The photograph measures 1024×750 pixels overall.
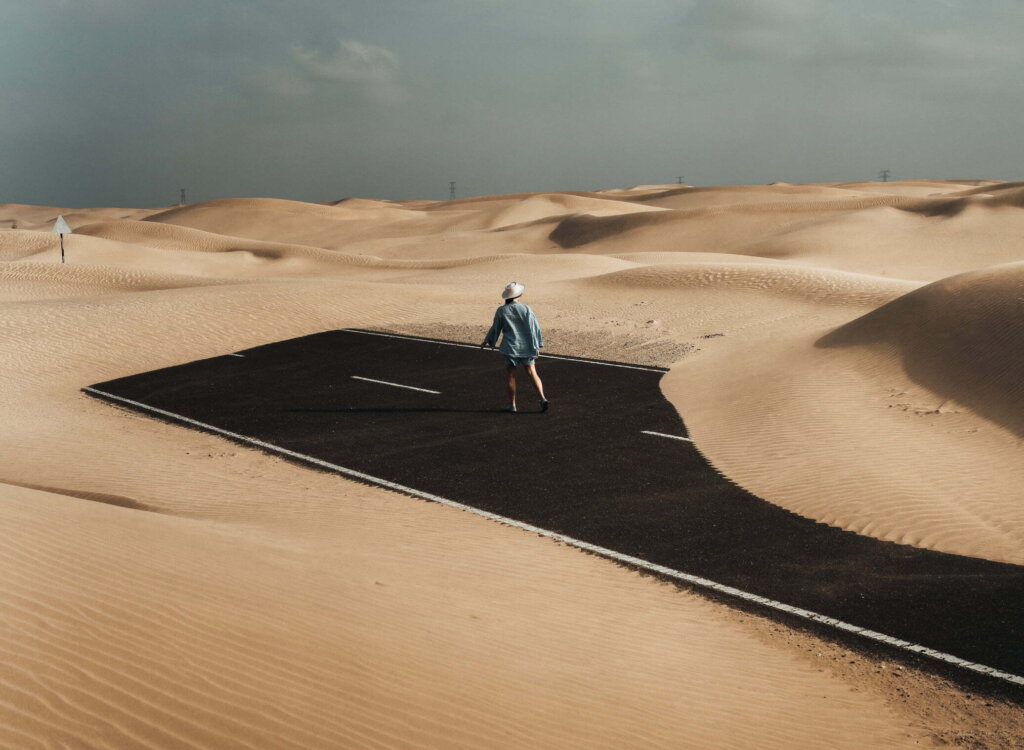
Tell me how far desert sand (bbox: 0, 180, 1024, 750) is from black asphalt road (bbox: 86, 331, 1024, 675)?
0.54 m

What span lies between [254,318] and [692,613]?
19898 mm

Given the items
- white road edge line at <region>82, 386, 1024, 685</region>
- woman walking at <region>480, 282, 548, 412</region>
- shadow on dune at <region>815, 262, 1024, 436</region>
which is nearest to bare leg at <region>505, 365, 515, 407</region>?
woman walking at <region>480, 282, 548, 412</region>

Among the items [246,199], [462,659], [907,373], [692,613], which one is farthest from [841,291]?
[246,199]

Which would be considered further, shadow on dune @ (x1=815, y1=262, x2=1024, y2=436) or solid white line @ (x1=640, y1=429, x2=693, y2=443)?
shadow on dune @ (x1=815, y1=262, x2=1024, y2=436)

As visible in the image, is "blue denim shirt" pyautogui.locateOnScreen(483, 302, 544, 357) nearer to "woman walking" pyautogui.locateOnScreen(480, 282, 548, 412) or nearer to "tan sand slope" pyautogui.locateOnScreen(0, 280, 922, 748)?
"woman walking" pyautogui.locateOnScreen(480, 282, 548, 412)

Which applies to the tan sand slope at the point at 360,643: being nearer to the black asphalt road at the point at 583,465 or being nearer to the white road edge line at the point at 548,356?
the black asphalt road at the point at 583,465

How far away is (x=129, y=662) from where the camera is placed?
468 cm

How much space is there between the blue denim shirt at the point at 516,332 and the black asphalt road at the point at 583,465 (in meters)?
1.04

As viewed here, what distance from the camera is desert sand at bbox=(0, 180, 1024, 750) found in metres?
4.64

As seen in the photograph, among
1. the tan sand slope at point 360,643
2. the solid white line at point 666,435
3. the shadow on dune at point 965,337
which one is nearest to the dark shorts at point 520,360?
the solid white line at point 666,435

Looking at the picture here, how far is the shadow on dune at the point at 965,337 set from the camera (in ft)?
44.4

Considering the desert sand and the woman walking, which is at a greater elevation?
the woman walking

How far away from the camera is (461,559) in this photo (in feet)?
26.2

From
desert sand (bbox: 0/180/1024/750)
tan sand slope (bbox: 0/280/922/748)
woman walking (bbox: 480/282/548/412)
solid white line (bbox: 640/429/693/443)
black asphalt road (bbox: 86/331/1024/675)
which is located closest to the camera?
tan sand slope (bbox: 0/280/922/748)
